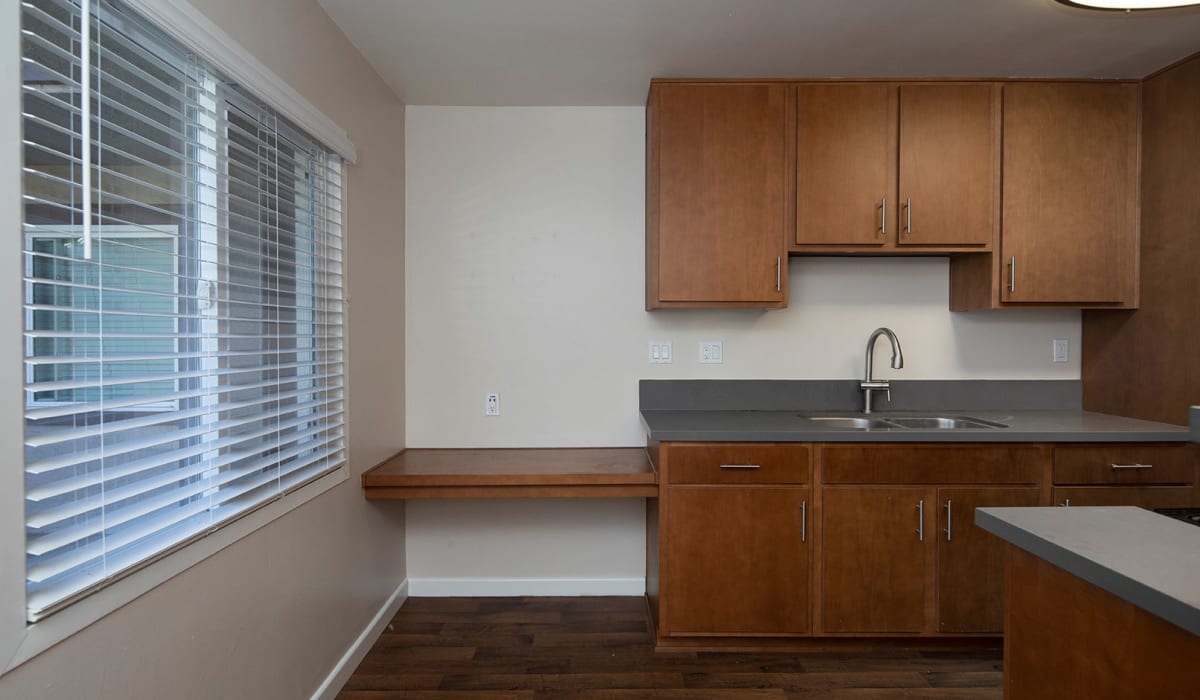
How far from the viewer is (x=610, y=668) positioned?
7.32 feet

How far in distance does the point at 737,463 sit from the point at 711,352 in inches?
28.2

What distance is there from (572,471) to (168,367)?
1460 mm

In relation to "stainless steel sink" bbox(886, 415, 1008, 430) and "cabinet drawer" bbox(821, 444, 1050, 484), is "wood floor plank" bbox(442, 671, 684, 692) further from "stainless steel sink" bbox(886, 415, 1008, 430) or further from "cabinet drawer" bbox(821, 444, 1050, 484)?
"stainless steel sink" bbox(886, 415, 1008, 430)

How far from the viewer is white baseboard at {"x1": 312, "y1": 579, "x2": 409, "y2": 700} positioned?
201cm

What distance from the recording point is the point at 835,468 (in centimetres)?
225

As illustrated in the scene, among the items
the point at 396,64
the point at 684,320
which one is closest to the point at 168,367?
the point at 396,64

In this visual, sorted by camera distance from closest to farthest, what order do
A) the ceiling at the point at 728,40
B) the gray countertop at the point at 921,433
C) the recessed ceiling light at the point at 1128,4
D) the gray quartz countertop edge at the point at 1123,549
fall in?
the gray quartz countertop edge at the point at 1123,549, the recessed ceiling light at the point at 1128,4, the ceiling at the point at 728,40, the gray countertop at the point at 921,433

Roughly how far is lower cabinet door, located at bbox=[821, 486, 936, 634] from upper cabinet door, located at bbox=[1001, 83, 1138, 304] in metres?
1.12

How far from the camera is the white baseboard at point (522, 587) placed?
2.86 meters

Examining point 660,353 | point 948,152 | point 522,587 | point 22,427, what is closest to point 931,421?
point 948,152

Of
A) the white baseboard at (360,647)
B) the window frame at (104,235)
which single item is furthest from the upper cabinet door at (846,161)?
the white baseboard at (360,647)

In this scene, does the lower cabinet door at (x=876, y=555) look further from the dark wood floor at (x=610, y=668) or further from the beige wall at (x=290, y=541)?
the beige wall at (x=290, y=541)

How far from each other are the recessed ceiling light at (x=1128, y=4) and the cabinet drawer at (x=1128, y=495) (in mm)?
1647

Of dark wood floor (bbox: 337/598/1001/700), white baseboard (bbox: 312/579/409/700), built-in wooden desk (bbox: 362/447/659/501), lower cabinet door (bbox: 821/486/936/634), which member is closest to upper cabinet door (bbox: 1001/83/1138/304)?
lower cabinet door (bbox: 821/486/936/634)
